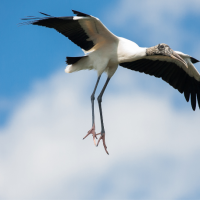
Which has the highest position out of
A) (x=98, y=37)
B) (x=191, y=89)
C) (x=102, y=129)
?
(x=98, y=37)

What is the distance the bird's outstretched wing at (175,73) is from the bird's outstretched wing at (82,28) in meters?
1.63

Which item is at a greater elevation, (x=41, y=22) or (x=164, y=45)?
(x=41, y=22)

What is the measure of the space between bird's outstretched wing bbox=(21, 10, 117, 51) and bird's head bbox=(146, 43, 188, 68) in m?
0.93

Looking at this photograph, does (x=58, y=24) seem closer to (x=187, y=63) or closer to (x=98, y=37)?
(x=98, y=37)

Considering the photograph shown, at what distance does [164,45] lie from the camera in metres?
12.3

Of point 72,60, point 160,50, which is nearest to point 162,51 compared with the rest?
point 160,50

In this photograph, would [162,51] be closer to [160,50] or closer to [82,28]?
[160,50]

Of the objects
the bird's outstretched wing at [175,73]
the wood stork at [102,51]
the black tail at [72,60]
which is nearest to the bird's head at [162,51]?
the wood stork at [102,51]

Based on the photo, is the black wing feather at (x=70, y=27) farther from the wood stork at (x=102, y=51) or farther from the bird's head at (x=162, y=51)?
the bird's head at (x=162, y=51)

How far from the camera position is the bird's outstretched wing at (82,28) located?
1136cm

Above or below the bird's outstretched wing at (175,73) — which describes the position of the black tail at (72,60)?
above

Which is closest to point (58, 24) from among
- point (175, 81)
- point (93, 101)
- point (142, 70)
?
point (93, 101)

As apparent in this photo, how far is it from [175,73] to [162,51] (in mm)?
1828

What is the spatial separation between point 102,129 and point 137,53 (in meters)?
2.21
